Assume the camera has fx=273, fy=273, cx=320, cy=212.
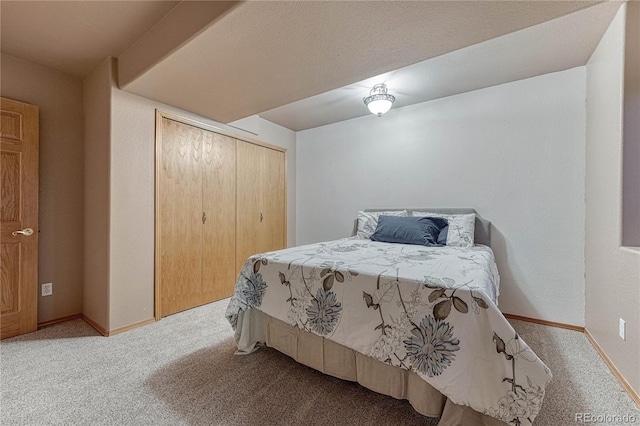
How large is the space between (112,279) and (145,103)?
163cm

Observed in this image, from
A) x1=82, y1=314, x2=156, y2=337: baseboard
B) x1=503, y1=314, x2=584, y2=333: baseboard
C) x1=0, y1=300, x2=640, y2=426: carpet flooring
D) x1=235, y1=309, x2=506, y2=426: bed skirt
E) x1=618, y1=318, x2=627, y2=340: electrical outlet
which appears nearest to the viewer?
x1=235, y1=309, x2=506, y2=426: bed skirt

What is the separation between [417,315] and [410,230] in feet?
4.96

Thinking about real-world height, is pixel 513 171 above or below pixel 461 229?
above

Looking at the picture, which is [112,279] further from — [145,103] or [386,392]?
[386,392]

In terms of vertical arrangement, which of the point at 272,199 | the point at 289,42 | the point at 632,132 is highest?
the point at 289,42

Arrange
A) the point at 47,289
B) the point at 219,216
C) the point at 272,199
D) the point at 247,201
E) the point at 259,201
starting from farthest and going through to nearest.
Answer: the point at 272,199 < the point at 259,201 < the point at 247,201 < the point at 219,216 < the point at 47,289

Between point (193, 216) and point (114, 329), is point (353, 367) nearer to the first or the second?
point (114, 329)

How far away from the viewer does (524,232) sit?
271 centimetres

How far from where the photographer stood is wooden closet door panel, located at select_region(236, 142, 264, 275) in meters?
3.51

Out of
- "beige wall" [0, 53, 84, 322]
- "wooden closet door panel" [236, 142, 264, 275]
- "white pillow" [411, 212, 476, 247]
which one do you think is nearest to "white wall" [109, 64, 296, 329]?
"beige wall" [0, 53, 84, 322]

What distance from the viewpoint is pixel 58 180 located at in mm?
2604

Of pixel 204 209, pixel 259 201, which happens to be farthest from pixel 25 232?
pixel 259 201

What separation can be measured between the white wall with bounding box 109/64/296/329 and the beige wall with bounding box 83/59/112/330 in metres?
0.06

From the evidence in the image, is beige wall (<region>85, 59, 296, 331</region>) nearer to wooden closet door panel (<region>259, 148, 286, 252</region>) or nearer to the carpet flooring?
the carpet flooring
